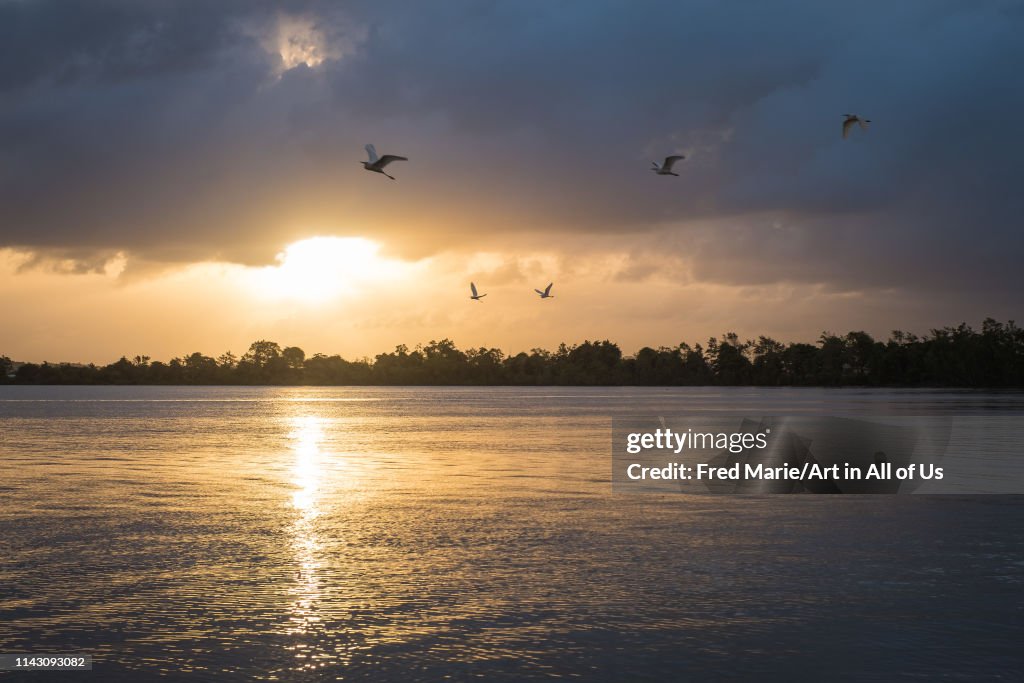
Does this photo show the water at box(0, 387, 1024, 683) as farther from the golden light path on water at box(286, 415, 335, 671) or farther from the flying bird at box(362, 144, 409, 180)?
the flying bird at box(362, 144, 409, 180)

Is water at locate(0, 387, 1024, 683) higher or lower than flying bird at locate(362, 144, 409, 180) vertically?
lower

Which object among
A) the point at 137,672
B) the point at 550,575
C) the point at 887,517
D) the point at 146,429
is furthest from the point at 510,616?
the point at 146,429

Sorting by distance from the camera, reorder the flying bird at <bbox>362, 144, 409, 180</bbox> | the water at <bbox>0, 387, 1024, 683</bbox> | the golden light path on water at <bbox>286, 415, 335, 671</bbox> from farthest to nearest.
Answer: the flying bird at <bbox>362, 144, 409, 180</bbox>, the golden light path on water at <bbox>286, 415, 335, 671</bbox>, the water at <bbox>0, 387, 1024, 683</bbox>

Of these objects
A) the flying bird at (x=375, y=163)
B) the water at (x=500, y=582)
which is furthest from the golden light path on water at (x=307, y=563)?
the flying bird at (x=375, y=163)

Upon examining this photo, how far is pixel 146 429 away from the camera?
219 ft

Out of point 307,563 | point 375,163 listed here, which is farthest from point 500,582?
point 375,163

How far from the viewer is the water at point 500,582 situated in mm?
12484

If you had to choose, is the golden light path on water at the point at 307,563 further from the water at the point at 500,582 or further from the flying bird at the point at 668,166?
the flying bird at the point at 668,166

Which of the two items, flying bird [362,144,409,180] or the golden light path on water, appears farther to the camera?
flying bird [362,144,409,180]

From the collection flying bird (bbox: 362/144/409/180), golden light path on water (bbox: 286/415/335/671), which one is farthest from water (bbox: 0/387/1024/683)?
flying bird (bbox: 362/144/409/180)

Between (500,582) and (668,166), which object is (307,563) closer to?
(500,582)

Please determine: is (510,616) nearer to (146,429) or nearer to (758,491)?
(758,491)

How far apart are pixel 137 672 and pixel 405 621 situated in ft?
11.8

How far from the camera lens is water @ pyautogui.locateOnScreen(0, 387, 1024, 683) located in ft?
41.0
